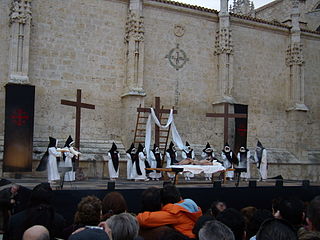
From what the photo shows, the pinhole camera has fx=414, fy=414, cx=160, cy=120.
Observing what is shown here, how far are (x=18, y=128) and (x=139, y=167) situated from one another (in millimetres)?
4530

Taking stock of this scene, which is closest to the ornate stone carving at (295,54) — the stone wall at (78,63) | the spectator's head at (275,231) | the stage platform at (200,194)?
the stone wall at (78,63)

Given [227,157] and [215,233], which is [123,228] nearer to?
[215,233]

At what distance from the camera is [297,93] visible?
21.5 metres

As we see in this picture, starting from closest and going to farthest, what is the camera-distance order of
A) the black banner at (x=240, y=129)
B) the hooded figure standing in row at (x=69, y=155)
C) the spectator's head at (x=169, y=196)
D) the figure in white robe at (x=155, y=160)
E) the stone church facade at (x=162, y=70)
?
the spectator's head at (x=169, y=196) → the hooded figure standing in row at (x=69, y=155) → the stone church facade at (x=162, y=70) → the figure in white robe at (x=155, y=160) → the black banner at (x=240, y=129)

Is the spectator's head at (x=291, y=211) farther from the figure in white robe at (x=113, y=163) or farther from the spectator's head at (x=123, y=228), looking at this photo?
the figure in white robe at (x=113, y=163)

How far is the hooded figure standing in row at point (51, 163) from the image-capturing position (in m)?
12.1

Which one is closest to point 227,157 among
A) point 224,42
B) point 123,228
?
point 224,42

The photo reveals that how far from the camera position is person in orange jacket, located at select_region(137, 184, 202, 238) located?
15.3ft

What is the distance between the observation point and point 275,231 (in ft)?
10.2

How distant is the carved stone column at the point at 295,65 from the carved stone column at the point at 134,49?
28.9ft

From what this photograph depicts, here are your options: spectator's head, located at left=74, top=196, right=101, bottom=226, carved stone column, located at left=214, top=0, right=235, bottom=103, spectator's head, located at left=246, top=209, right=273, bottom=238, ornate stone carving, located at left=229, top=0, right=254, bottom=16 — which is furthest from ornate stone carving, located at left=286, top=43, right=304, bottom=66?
spectator's head, located at left=74, top=196, right=101, bottom=226

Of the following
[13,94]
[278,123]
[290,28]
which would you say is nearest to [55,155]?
[13,94]

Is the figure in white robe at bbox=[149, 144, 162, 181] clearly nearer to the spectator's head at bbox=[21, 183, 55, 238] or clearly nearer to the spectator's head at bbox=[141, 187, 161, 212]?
the spectator's head at bbox=[141, 187, 161, 212]

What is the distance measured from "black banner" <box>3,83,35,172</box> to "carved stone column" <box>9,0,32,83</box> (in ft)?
1.84
